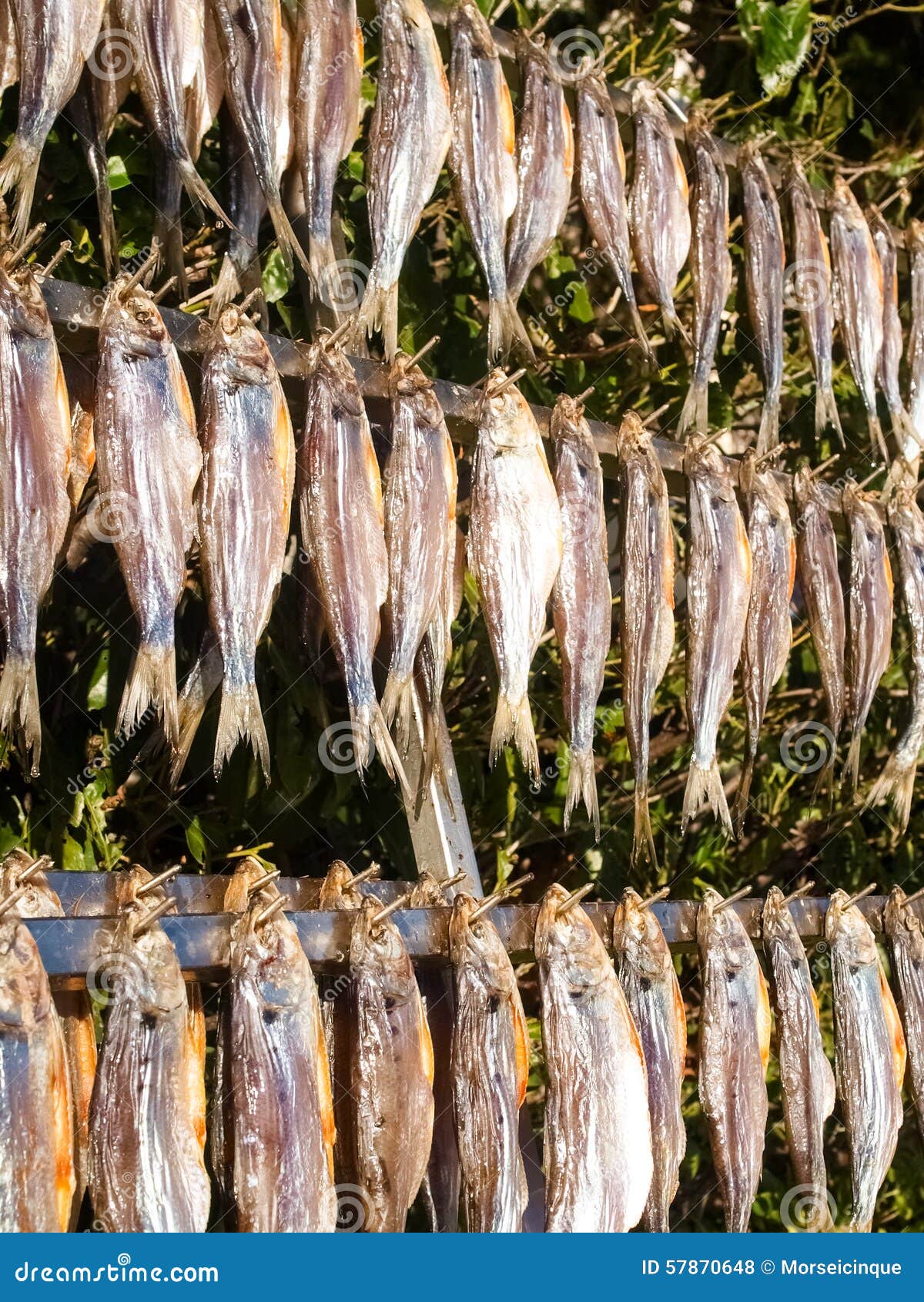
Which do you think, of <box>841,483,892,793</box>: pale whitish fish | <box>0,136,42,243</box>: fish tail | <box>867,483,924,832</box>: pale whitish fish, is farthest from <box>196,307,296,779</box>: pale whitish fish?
<box>867,483,924,832</box>: pale whitish fish

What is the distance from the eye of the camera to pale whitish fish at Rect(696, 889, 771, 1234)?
2.28 meters

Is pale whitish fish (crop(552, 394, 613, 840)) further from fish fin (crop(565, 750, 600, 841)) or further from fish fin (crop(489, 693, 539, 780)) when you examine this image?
fish fin (crop(489, 693, 539, 780))

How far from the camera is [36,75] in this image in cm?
191

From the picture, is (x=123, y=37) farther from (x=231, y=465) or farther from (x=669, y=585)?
(x=669, y=585)

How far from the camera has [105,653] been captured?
2850 mm

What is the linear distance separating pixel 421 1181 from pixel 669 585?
48.2 inches

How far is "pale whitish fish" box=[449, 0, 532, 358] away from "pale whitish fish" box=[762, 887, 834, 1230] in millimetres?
1387

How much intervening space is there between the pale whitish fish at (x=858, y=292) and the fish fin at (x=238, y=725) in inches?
75.7

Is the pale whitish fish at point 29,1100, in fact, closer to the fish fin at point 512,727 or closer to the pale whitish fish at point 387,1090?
the pale whitish fish at point 387,1090

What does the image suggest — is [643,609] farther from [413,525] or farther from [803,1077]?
[803,1077]

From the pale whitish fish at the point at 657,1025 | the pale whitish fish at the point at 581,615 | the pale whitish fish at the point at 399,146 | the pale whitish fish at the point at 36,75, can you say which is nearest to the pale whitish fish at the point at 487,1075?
the pale whitish fish at the point at 657,1025

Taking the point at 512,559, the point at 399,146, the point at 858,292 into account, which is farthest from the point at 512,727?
the point at 858,292

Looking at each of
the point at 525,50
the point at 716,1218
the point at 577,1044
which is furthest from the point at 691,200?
the point at 716,1218

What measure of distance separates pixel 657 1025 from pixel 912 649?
4.48ft
